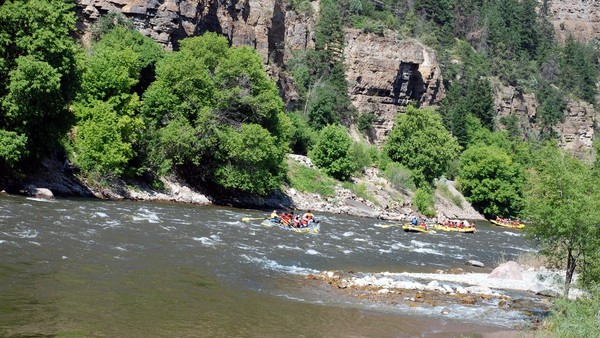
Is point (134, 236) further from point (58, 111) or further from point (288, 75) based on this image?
point (288, 75)

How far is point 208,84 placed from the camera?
4706cm

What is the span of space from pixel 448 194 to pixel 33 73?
49.8 m

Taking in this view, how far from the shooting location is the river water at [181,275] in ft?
51.4

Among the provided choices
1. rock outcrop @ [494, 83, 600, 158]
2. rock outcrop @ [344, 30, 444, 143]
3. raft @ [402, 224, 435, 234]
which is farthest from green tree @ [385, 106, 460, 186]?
rock outcrop @ [494, 83, 600, 158]

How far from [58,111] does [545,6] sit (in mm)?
142476

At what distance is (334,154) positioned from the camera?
202 ft

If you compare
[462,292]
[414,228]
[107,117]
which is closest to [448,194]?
[414,228]

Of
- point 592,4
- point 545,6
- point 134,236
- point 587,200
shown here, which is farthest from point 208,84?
point 592,4

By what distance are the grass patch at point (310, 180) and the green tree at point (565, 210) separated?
36385mm

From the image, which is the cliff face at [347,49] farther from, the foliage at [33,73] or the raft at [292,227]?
the raft at [292,227]

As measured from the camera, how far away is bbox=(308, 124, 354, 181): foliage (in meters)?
61.1

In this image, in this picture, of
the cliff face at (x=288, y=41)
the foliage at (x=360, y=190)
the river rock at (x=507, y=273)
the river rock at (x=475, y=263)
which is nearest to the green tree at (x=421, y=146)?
the foliage at (x=360, y=190)

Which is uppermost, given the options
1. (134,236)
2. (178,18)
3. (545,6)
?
(545,6)

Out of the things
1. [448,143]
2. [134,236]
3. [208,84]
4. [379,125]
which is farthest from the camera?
[379,125]
